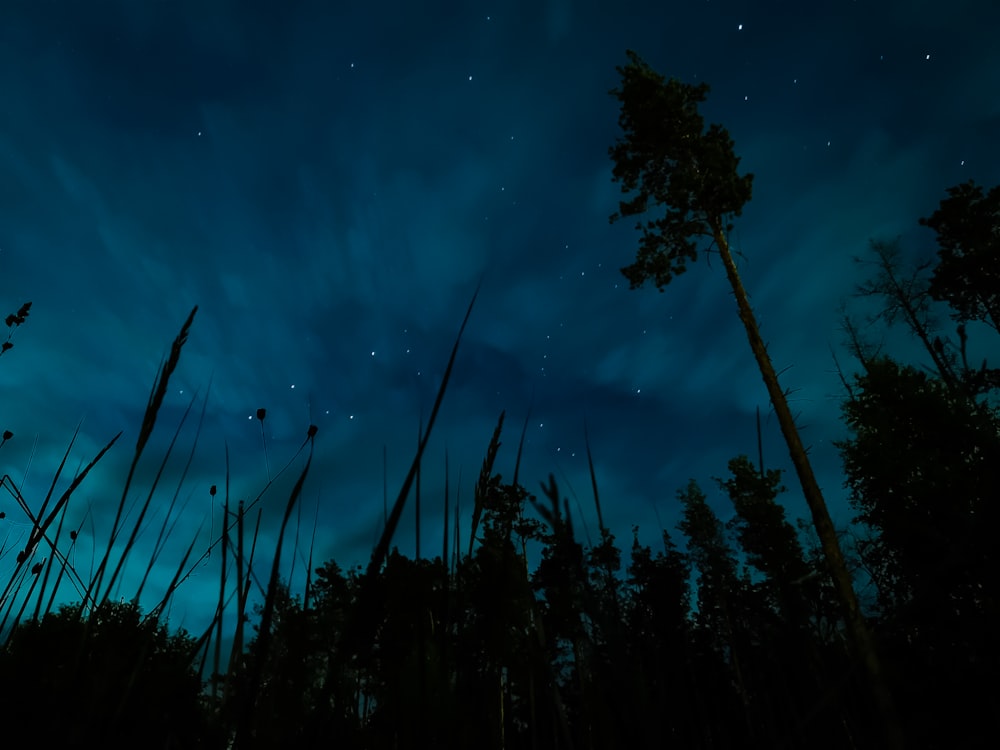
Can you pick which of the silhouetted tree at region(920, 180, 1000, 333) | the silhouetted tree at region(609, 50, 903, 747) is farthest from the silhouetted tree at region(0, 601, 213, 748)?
the silhouetted tree at region(920, 180, 1000, 333)

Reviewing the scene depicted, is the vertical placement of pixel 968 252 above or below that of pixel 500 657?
above

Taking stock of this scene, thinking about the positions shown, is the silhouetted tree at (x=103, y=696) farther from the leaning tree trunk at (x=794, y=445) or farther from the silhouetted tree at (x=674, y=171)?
the silhouetted tree at (x=674, y=171)

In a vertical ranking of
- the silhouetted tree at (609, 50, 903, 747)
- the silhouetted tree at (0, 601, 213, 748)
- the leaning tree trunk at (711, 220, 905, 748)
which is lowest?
the silhouetted tree at (0, 601, 213, 748)

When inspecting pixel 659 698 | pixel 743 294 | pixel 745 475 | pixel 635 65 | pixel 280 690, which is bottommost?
pixel 659 698

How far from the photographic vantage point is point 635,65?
14.4 m

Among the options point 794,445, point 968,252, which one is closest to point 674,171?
point 794,445

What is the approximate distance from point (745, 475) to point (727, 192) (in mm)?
16861

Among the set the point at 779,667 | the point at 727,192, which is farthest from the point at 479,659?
the point at 727,192

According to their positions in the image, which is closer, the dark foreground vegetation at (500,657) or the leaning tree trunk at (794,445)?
the dark foreground vegetation at (500,657)

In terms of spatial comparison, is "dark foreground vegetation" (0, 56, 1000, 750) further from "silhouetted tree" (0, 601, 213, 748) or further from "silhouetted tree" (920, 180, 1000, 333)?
"silhouetted tree" (920, 180, 1000, 333)

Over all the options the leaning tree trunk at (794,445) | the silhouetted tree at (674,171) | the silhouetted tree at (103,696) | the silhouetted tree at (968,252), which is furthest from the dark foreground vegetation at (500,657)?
the silhouetted tree at (968,252)

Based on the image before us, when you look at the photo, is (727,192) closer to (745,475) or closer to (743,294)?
(743,294)

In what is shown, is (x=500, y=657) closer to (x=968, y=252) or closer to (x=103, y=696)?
(x=103, y=696)

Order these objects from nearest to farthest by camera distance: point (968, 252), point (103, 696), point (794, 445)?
point (103, 696), point (794, 445), point (968, 252)
